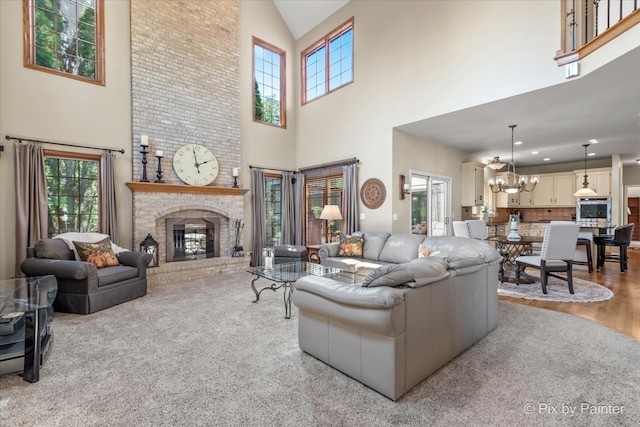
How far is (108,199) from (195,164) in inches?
63.8

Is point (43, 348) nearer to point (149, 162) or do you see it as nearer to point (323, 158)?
point (149, 162)

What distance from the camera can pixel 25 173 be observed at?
4363mm

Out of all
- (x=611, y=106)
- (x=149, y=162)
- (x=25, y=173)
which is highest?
(x=611, y=106)

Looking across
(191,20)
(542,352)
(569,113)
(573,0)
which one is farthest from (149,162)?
(569,113)

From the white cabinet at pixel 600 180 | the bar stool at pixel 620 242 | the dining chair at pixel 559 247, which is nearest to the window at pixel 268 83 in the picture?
the dining chair at pixel 559 247

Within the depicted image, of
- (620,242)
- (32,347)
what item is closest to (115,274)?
(32,347)

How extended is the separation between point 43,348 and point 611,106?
24.3ft

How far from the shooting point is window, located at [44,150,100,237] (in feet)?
15.5

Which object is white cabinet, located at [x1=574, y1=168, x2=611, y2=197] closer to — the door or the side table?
the door

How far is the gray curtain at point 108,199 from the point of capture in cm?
501

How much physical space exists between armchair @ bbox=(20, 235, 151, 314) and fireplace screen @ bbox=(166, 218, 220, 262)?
5.10 feet

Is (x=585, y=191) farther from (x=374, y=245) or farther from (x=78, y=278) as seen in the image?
(x=78, y=278)

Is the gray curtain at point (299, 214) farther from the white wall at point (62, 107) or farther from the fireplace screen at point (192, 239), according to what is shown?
the white wall at point (62, 107)

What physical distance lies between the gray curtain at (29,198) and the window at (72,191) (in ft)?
0.70
